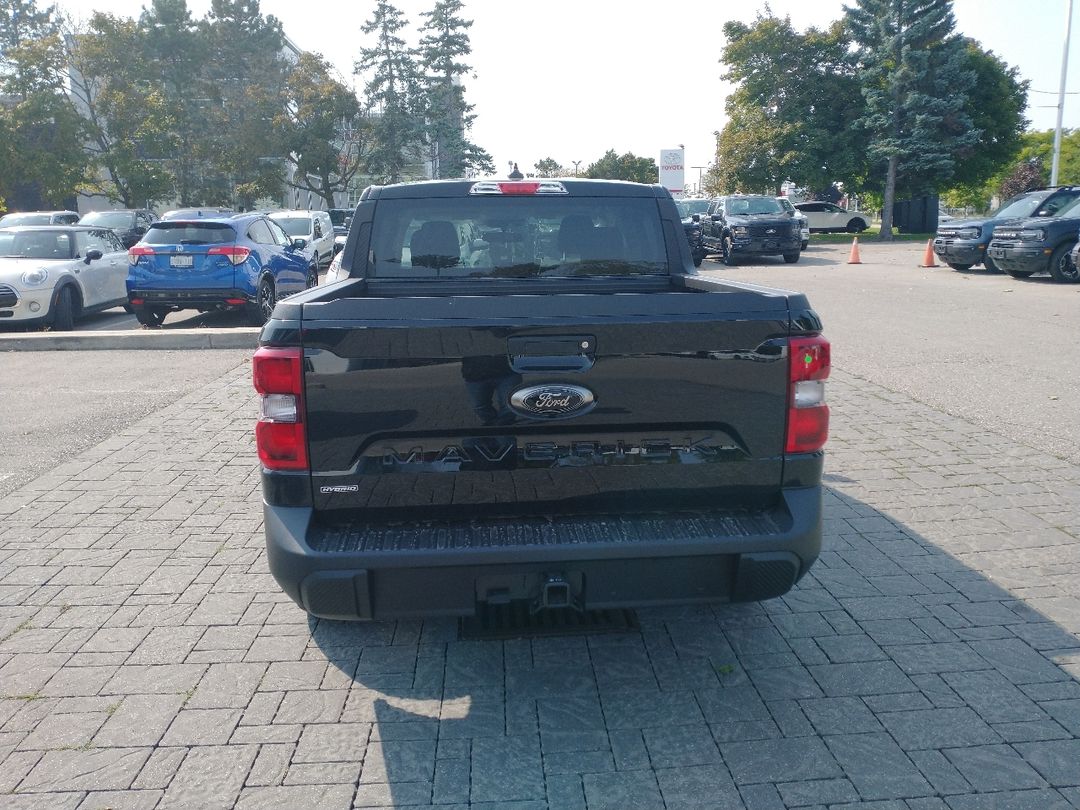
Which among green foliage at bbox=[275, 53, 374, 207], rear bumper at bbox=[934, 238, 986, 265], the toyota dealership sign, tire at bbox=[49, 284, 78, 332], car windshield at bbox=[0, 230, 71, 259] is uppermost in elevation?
green foliage at bbox=[275, 53, 374, 207]

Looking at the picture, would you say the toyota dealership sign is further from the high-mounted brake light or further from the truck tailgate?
the truck tailgate

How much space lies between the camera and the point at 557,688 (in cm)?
375

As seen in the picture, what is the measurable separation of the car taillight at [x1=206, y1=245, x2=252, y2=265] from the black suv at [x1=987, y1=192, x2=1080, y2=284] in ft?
49.4

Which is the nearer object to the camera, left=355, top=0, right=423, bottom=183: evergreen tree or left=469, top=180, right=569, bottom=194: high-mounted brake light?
left=469, top=180, right=569, bottom=194: high-mounted brake light

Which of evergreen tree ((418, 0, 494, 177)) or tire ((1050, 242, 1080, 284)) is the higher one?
evergreen tree ((418, 0, 494, 177))

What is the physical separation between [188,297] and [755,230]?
16784mm

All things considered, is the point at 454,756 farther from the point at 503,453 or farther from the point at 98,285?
the point at 98,285

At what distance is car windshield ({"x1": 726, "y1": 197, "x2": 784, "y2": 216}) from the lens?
27.1 meters

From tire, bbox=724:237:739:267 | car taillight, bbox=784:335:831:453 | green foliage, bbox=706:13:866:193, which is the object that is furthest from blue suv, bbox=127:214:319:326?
green foliage, bbox=706:13:866:193

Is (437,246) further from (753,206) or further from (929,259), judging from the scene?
(753,206)

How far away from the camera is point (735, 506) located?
3420 mm

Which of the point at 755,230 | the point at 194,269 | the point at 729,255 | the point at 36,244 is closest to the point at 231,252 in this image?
the point at 194,269

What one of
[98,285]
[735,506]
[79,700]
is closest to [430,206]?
[735,506]

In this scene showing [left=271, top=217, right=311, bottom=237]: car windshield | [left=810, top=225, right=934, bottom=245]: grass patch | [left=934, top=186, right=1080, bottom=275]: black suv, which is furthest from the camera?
[left=810, top=225, right=934, bottom=245]: grass patch
